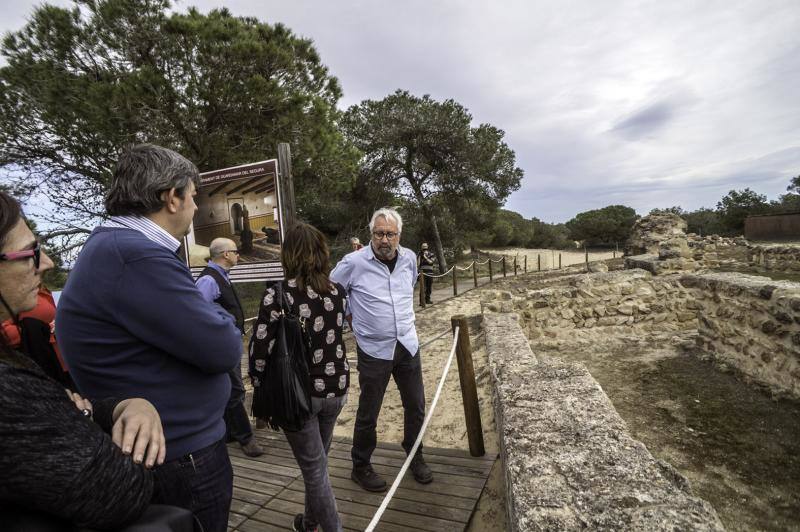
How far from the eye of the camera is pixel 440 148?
55.0ft

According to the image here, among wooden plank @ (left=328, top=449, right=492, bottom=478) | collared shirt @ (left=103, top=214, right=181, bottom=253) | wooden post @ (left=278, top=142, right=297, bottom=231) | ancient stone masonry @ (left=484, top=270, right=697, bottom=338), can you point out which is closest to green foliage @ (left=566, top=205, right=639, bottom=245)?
ancient stone masonry @ (left=484, top=270, right=697, bottom=338)

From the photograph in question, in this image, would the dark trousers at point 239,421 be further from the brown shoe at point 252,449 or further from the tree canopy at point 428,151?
the tree canopy at point 428,151

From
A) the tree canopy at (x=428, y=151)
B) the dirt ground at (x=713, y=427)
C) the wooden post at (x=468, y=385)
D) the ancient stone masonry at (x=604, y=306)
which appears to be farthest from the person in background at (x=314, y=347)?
the tree canopy at (x=428, y=151)

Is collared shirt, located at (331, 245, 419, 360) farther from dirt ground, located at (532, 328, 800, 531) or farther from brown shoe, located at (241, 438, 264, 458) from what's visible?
dirt ground, located at (532, 328, 800, 531)

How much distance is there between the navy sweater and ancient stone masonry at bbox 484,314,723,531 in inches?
46.6

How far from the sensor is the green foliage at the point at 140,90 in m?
6.76

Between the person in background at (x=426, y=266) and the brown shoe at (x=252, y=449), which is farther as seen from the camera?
the person in background at (x=426, y=266)

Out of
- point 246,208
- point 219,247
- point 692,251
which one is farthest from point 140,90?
point 692,251

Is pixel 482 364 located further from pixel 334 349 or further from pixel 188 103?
pixel 188 103

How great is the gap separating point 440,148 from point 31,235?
660 inches

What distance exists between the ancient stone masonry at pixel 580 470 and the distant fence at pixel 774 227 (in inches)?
851

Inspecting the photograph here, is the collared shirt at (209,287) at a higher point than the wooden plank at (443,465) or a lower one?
higher

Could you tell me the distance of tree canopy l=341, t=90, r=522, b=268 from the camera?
53.9 ft

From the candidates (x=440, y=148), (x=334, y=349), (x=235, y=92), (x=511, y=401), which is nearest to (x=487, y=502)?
(x=511, y=401)
